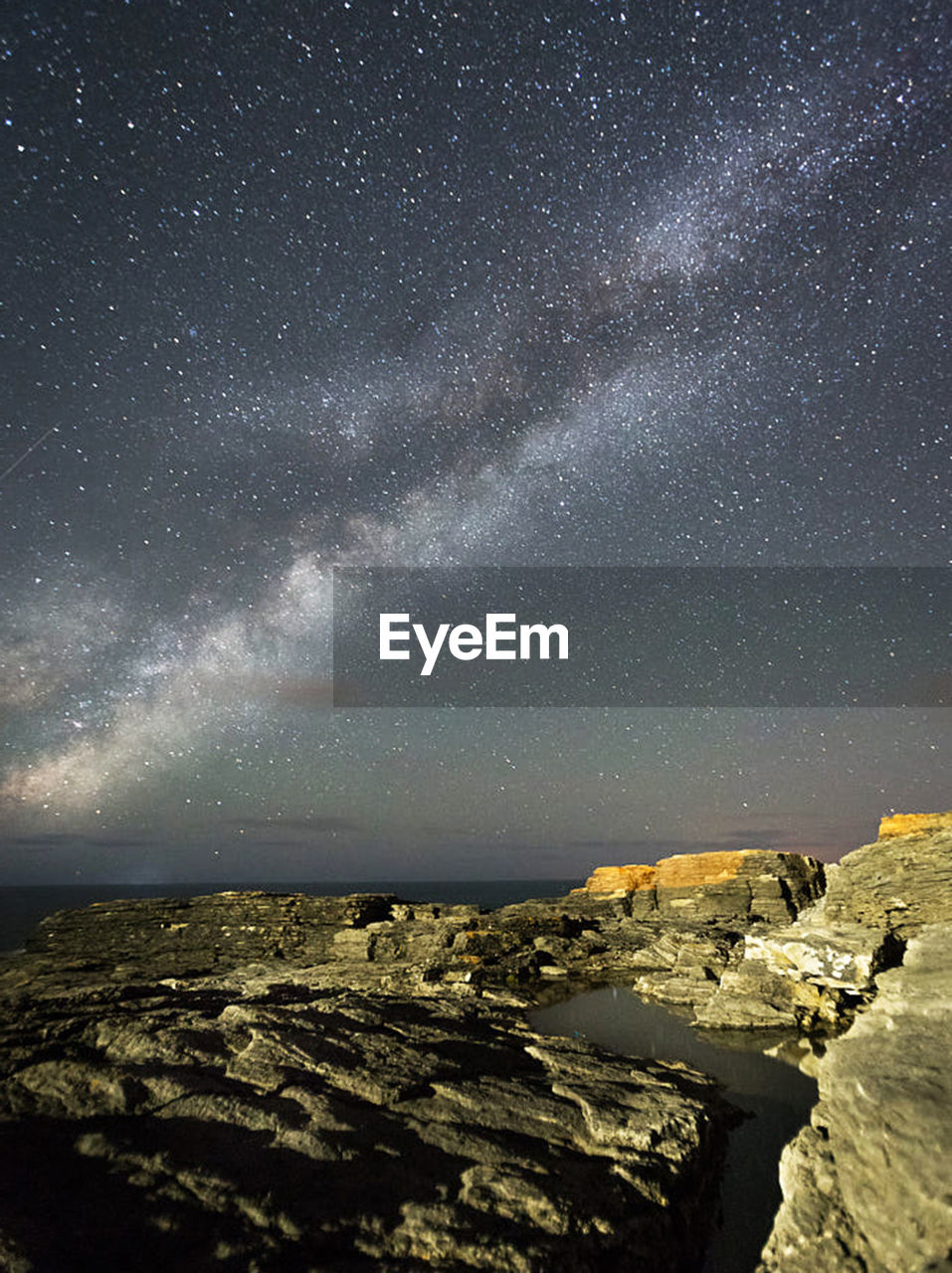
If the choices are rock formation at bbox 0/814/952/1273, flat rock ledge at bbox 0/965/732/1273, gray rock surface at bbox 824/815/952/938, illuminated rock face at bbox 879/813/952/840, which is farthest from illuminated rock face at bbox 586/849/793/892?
flat rock ledge at bbox 0/965/732/1273

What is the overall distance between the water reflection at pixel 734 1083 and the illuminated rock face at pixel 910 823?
39.3ft

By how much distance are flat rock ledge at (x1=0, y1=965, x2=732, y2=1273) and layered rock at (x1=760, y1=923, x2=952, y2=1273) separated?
3.98ft

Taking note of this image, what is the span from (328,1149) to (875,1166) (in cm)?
535

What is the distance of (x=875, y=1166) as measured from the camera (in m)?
4.87

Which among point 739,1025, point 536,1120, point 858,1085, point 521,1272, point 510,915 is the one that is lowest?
point 510,915

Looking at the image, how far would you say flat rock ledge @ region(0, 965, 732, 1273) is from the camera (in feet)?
15.0

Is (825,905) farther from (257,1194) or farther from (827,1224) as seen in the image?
(257,1194)

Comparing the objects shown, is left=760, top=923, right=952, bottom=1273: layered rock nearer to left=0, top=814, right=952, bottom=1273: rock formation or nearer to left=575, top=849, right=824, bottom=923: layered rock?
left=0, top=814, right=952, bottom=1273: rock formation

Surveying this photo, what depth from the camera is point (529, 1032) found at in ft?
37.3

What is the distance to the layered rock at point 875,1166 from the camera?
4.11m

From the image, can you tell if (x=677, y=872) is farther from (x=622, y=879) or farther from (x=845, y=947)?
(x=845, y=947)

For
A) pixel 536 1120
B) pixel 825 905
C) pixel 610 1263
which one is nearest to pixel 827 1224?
pixel 610 1263

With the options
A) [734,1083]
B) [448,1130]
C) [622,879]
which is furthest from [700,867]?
[448,1130]

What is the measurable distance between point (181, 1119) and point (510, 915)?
20210 millimetres
